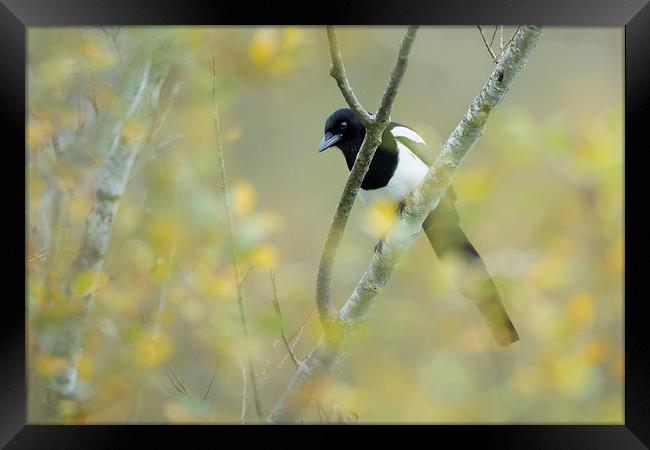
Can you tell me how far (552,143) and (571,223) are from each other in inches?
10.2

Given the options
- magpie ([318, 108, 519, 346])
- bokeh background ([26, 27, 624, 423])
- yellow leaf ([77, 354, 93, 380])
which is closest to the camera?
bokeh background ([26, 27, 624, 423])

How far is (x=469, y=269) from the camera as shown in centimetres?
265

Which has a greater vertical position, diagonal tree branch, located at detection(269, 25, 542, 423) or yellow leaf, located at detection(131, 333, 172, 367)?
diagonal tree branch, located at detection(269, 25, 542, 423)

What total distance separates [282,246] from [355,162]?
2.17 feet

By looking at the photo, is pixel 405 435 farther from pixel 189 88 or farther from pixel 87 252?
pixel 189 88

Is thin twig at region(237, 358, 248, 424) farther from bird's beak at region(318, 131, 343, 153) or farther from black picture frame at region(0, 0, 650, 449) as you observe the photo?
bird's beak at region(318, 131, 343, 153)

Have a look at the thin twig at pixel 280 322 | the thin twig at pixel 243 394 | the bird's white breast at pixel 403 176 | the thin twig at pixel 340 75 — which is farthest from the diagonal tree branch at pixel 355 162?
the bird's white breast at pixel 403 176

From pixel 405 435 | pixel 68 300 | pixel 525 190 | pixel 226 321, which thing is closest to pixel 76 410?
A: pixel 68 300

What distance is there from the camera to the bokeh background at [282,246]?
7.54 feet

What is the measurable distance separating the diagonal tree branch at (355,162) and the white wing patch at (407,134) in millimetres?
Result: 668

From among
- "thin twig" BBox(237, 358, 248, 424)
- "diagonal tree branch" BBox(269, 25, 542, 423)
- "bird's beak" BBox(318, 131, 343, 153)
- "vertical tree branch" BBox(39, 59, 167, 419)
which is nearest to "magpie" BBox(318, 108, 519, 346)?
"bird's beak" BBox(318, 131, 343, 153)

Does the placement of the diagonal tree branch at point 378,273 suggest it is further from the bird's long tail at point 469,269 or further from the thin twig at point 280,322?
the bird's long tail at point 469,269

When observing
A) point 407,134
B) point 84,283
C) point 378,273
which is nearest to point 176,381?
point 84,283

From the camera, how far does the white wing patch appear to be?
263cm
